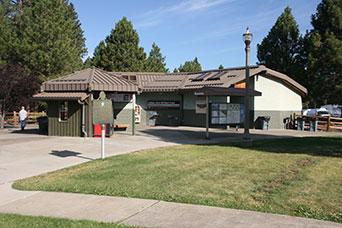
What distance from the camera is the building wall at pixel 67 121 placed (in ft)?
74.4

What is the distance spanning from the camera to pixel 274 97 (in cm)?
3112

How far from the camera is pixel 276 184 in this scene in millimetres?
9070

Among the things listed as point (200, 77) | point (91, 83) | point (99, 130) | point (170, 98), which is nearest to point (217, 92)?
point (99, 130)

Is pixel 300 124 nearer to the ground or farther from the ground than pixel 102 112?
nearer to the ground

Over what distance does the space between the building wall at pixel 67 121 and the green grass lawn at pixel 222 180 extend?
9391 mm

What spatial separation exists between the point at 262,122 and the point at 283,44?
18697mm

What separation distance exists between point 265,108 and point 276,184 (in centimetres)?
2208

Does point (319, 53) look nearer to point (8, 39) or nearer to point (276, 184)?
point (8, 39)

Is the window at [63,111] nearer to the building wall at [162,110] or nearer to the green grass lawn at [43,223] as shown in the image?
the building wall at [162,110]

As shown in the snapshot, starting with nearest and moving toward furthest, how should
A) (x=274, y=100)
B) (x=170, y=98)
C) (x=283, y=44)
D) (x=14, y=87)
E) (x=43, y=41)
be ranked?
(x=14, y=87), (x=274, y=100), (x=170, y=98), (x=43, y=41), (x=283, y=44)

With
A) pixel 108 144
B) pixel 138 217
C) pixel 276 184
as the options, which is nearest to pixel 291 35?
pixel 108 144

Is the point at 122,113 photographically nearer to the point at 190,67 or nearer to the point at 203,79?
the point at 203,79

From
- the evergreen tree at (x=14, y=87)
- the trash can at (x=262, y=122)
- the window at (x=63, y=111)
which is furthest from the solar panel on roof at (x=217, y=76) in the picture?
the evergreen tree at (x=14, y=87)

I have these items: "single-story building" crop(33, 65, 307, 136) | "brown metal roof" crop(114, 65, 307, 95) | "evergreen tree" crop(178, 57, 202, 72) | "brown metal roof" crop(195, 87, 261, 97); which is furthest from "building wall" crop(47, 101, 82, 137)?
"evergreen tree" crop(178, 57, 202, 72)
